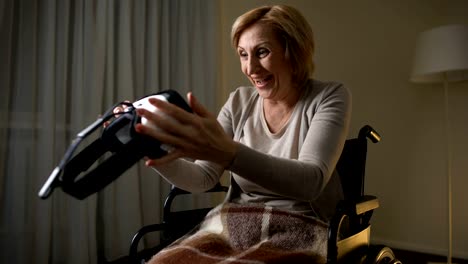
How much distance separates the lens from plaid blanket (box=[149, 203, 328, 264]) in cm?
76

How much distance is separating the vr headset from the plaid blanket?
1.07 feet

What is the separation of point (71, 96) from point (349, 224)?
5.11 ft

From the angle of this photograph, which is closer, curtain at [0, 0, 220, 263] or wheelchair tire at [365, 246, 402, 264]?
wheelchair tire at [365, 246, 402, 264]

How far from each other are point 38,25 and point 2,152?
632 millimetres

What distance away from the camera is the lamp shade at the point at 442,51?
5.86 ft

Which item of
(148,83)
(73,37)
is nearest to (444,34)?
(148,83)

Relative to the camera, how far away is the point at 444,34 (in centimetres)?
183

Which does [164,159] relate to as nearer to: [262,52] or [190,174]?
[190,174]

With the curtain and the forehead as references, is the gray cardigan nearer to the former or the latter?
the forehead

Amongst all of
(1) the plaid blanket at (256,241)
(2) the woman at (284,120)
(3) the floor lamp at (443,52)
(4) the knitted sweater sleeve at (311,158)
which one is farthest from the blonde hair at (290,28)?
(3) the floor lamp at (443,52)

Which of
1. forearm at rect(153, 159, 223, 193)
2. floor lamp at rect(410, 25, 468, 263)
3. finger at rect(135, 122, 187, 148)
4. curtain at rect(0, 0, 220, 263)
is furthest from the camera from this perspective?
floor lamp at rect(410, 25, 468, 263)

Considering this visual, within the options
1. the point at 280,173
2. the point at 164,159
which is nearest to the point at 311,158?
the point at 280,173

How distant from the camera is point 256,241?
0.82 m

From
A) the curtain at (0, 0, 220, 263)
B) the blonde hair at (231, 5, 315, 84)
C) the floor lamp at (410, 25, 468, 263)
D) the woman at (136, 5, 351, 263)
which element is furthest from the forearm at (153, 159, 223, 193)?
the floor lamp at (410, 25, 468, 263)
